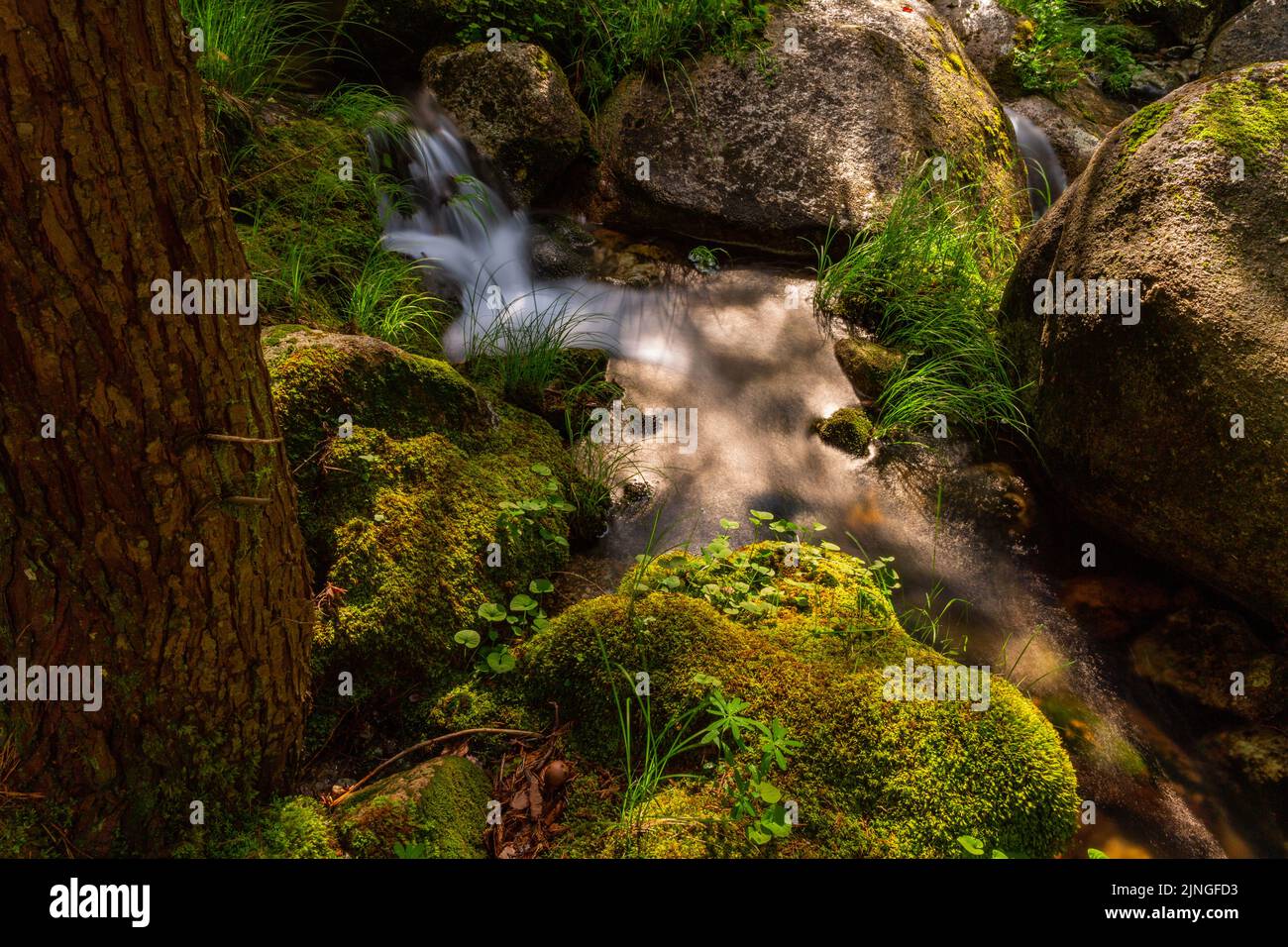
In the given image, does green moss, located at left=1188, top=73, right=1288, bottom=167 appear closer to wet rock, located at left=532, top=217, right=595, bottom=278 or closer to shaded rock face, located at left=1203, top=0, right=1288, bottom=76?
wet rock, located at left=532, top=217, right=595, bottom=278

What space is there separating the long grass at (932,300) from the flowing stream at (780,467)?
30 cm

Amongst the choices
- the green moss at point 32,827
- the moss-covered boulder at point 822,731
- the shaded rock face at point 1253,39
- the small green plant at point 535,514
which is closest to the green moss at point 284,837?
the green moss at point 32,827

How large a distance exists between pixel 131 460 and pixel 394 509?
130 cm

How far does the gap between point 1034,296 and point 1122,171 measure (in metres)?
0.84

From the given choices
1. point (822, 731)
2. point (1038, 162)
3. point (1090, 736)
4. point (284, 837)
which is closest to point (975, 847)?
point (822, 731)

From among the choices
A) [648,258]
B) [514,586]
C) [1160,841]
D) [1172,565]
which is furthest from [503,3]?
[1160,841]

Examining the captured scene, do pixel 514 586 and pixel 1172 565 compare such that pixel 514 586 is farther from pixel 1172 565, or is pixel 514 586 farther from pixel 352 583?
pixel 1172 565

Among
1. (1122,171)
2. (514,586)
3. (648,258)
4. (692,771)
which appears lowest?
(692,771)

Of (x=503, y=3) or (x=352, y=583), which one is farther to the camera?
(x=503, y=3)

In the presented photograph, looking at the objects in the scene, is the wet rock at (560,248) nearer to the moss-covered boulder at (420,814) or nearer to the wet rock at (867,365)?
the wet rock at (867,365)

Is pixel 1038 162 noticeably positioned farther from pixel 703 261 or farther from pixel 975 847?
pixel 975 847

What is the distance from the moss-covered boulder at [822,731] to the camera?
93.4 inches

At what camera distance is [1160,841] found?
3.15 metres

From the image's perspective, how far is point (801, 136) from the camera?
632 cm
